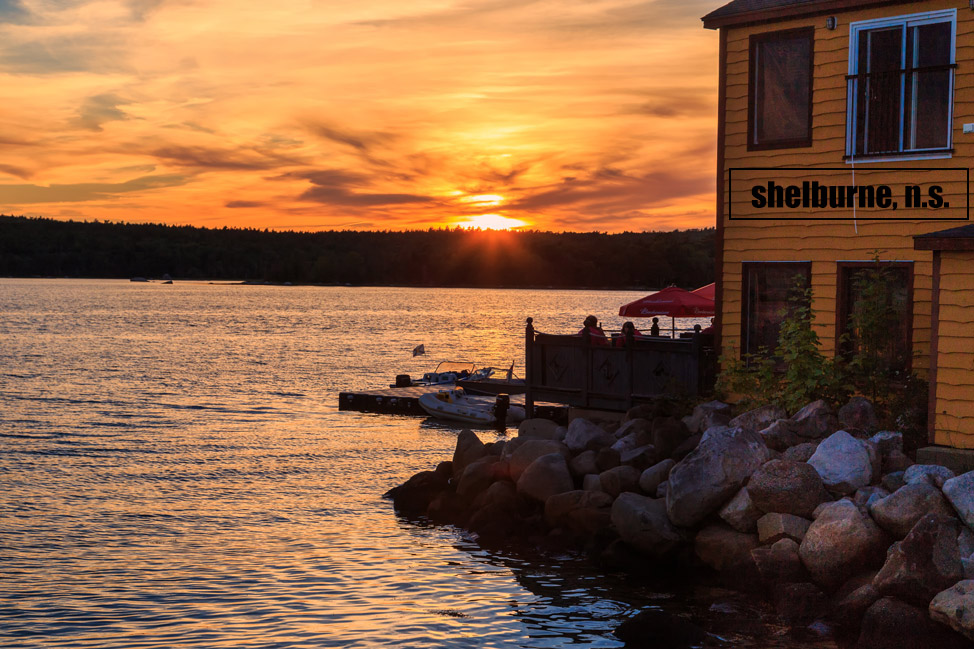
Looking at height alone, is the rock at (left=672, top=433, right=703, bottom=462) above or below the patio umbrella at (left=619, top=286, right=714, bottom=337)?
below

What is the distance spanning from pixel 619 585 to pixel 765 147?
8.43 m

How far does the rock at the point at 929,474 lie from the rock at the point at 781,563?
1764mm

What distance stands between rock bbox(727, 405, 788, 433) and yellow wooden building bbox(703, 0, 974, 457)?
1816 mm

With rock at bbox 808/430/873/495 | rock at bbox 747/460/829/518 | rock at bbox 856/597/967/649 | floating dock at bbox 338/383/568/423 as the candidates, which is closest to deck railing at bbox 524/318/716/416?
rock at bbox 808/430/873/495

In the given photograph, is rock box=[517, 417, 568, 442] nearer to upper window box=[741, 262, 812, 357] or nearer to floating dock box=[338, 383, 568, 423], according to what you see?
upper window box=[741, 262, 812, 357]

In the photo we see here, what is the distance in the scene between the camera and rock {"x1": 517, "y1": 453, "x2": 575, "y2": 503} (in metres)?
16.7

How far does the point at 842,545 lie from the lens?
1212 cm

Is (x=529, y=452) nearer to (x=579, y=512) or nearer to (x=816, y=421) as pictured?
(x=579, y=512)

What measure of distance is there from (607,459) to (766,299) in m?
4.27

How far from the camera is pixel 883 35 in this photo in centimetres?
1648

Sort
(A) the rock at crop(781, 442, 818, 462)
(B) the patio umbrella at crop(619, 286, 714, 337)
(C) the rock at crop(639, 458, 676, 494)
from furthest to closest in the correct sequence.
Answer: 1. (B) the patio umbrella at crop(619, 286, 714, 337)
2. (C) the rock at crop(639, 458, 676, 494)
3. (A) the rock at crop(781, 442, 818, 462)

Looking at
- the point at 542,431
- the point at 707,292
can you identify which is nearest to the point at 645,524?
the point at 542,431

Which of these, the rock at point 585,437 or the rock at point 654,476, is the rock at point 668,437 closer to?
the rock at point 654,476

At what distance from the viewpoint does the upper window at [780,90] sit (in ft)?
56.7
